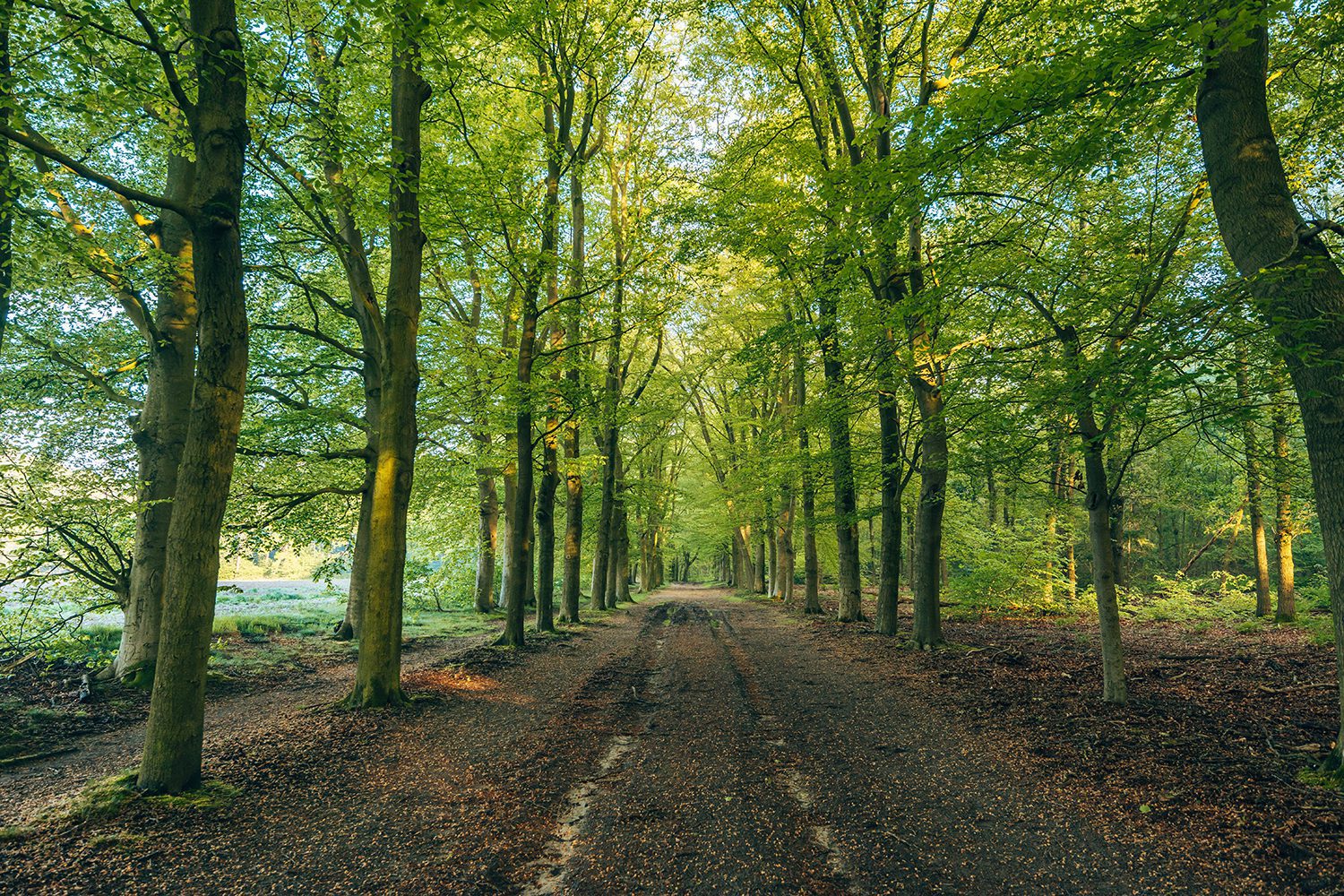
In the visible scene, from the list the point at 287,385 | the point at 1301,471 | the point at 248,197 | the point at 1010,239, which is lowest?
the point at 1301,471

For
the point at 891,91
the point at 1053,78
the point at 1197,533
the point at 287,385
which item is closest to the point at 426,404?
the point at 287,385

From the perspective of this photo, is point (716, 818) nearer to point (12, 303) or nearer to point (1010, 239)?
point (1010, 239)

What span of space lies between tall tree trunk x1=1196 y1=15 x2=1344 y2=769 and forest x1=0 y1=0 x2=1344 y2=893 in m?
0.04

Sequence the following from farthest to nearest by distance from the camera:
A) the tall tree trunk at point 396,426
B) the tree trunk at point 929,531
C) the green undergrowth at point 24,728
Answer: the tree trunk at point 929,531 < the tall tree trunk at point 396,426 < the green undergrowth at point 24,728

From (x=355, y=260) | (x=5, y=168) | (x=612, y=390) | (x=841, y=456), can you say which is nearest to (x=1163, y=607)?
(x=841, y=456)

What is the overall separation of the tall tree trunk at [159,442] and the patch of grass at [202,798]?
509 cm

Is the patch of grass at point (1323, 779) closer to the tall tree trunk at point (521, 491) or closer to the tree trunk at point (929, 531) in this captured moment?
the tree trunk at point (929, 531)

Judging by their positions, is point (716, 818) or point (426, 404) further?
point (426, 404)

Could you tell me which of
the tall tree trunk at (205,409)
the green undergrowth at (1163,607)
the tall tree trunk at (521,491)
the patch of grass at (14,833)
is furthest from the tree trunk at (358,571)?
the green undergrowth at (1163,607)

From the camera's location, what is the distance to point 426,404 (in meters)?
15.6

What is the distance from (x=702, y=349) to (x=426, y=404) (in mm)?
15795

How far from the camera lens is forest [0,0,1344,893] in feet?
13.8

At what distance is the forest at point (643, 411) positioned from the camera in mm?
4207

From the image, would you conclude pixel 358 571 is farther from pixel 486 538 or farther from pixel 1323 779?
pixel 1323 779
